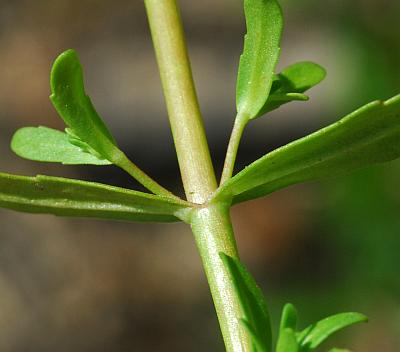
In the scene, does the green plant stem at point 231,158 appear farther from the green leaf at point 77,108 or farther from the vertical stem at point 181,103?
the green leaf at point 77,108

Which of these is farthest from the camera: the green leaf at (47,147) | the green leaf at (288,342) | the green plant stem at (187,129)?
the green leaf at (47,147)

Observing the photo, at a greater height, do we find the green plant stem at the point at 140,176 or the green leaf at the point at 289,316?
the green plant stem at the point at 140,176

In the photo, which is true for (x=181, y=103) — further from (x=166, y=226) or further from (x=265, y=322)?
(x=166, y=226)

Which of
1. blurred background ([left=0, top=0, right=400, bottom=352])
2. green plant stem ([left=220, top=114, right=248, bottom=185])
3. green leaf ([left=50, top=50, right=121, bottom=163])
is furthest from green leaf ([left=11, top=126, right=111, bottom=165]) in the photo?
blurred background ([left=0, top=0, right=400, bottom=352])

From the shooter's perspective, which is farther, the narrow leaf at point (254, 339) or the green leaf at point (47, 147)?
the green leaf at point (47, 147)

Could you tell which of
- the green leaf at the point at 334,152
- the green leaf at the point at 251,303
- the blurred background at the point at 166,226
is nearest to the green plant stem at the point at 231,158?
the green leaf at the point at 334,152

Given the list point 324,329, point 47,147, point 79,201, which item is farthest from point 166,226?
point 324,329

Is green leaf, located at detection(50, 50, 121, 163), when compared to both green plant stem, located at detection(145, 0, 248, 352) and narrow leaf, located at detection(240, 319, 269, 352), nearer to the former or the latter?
green plant stem, located at detection(145, 0, 248, 352)

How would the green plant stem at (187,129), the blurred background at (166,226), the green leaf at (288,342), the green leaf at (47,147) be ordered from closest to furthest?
1. the green leaf at (288,342)
2. the green plant stem at (187,129)
3. the green leaf at (47,147)
4. the blurred background at (166,226)
